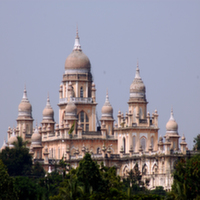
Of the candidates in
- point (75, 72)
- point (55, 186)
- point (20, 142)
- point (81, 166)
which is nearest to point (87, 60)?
point (75, 72)

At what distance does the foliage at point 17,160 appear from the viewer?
15675cm

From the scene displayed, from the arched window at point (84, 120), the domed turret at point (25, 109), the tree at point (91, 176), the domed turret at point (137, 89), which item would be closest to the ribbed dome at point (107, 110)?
the arched window at point (84, 120)

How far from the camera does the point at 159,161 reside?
146750 millimetres

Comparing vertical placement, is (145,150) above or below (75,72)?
below

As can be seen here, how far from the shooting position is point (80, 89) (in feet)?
555

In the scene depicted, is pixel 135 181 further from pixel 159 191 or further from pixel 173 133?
pixel 173 133

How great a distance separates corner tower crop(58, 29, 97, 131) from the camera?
168750 mm

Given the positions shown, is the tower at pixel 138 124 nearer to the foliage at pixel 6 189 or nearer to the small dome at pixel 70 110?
the small dome at pixel 70 110

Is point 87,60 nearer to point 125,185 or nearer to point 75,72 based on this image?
point 75,72

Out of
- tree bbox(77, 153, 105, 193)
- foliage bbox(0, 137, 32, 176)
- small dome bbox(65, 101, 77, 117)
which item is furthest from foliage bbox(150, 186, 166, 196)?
small dome bbox(65, 101, 77, 117)

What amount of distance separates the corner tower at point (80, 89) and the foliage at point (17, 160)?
11.4 m

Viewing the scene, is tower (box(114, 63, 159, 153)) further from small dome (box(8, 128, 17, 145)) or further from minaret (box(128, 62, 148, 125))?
small dome (box(8, 128, 17, 145))

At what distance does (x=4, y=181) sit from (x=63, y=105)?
6672 cm

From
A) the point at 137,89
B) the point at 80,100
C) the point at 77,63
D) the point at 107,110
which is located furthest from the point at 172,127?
the point at 77,63
